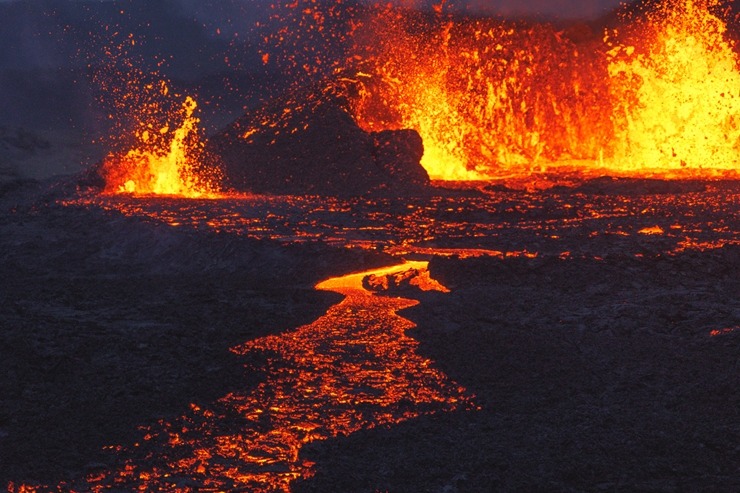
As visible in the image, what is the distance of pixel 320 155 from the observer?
52.0 feet

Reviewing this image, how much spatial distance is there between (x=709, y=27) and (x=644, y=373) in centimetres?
1833

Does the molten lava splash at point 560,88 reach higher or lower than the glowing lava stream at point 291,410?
higher

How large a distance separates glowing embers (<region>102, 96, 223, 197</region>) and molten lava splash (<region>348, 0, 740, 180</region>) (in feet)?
15.1

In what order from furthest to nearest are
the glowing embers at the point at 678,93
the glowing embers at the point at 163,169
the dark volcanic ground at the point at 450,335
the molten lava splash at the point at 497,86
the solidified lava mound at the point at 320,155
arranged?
the molten lava splash at the point at 497,86 < the glowing embers at the point at 678,93 < the glowing embers at the point at 163,169 < the solidified lava mound at the point at 320,155 < the dark volcanic ground at the point at 450,335

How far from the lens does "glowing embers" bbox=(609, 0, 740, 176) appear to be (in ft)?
64.2

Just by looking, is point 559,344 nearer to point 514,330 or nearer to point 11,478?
point 514,330

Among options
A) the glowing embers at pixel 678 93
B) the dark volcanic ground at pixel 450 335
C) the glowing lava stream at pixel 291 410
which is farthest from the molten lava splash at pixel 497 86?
the glowing lava stream at pixel 291 410

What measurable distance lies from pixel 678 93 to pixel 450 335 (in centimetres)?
1628

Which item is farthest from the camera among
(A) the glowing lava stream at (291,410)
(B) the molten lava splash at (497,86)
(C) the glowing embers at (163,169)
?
(B) the molten lava splash at (497,86)

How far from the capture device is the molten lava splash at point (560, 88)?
1966 cm

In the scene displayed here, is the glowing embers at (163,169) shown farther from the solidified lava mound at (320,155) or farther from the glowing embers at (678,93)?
the glowing embers at (678,93)

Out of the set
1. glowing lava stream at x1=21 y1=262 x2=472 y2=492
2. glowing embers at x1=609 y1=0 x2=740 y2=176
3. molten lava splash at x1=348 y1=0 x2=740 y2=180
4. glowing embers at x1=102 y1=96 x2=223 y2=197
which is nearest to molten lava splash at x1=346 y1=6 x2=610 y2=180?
molten lava splash at x1=348 y1=0 x2=740 y2=180

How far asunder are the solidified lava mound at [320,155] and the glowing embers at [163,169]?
47 centimetres

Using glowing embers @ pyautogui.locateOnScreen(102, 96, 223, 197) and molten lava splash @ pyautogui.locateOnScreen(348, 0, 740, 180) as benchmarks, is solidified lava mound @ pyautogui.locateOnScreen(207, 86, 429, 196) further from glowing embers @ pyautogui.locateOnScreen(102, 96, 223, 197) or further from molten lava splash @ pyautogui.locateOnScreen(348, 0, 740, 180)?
molten lava splash @ pyautogui.locateOnScreen(348, 0, 740, 180)
